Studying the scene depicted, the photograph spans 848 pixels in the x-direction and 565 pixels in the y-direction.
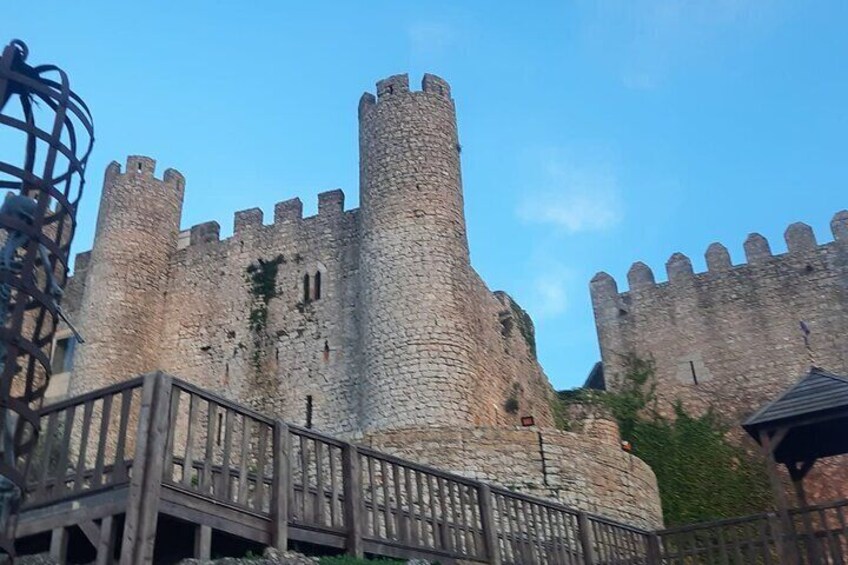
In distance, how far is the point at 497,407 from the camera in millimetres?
21625

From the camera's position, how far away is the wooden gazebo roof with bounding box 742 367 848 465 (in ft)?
38.6

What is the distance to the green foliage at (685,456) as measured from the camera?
2070cm

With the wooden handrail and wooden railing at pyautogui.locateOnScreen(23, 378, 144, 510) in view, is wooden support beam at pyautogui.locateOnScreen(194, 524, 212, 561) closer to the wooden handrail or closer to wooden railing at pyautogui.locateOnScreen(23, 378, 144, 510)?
wooden railing at pyautogui.locateOnScreen(23, 378, 144, 510)

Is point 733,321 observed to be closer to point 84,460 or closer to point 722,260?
point 722,260

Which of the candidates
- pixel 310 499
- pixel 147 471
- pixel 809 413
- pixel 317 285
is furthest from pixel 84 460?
pixel 317 285

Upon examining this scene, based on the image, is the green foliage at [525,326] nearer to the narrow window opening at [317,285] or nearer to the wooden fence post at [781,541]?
the narrow window opening at [317,285]

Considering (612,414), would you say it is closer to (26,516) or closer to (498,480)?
(498,480)

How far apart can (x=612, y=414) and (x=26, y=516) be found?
19.5 meters

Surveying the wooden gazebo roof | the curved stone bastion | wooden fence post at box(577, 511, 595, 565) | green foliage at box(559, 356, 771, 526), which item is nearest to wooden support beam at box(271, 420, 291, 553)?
wooden fence post at box(577, 511, 595, 565)

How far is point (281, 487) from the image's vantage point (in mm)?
7637

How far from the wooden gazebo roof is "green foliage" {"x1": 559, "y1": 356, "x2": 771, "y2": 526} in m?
7.17

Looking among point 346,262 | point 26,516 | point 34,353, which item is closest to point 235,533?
point 26,516

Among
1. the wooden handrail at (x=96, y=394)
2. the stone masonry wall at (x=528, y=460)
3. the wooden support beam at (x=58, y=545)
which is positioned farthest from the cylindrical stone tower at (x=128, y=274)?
the wooden support beam at (x=58, y=545)

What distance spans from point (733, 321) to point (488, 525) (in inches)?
740
